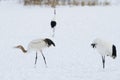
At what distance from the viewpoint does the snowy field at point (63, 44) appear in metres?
8.23

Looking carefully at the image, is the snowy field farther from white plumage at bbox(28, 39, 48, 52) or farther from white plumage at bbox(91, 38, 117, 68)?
white plumage at bbox(28, 39, 48, 52)

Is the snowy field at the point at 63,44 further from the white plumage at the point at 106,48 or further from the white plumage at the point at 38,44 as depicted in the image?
the white plumage at the point at 38,44

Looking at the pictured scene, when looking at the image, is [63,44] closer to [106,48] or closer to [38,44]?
[38,44]

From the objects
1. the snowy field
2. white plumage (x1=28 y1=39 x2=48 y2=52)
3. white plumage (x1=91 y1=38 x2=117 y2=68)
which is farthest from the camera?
white plumage (x1=28 y1=39 x2=48 y2=52)

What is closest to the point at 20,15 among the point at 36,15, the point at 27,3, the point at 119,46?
the point at 36,15

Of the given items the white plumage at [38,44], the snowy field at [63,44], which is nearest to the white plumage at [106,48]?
the snowy field at [63,44]

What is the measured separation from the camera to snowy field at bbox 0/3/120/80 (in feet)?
27.0

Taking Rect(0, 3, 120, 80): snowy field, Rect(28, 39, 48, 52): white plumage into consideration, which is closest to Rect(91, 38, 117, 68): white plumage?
Rect(0, 3, 120, 80): snowy field

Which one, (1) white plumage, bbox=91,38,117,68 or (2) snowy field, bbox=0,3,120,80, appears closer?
(1) white plumage, bbox=91,38,117,68

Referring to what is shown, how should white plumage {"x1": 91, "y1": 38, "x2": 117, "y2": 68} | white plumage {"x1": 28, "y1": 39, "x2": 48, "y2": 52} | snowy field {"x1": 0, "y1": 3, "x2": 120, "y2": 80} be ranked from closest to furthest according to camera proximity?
1. white plumage {"x1": 91, "y1": 38, "x2": 117, "y2": 68}
2. snowy field {"x1": 0, "y1": 3, "x2": 120, "y2": 80}
3. white plumage {"x1": 28, "y1": 39, "x2": 48, "y2": 52}

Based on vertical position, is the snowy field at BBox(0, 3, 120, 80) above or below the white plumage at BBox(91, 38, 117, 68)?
below

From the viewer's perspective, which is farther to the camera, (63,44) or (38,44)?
(63,44)

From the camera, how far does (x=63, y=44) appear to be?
44.5 ft

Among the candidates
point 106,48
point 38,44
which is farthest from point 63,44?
point 106,48
